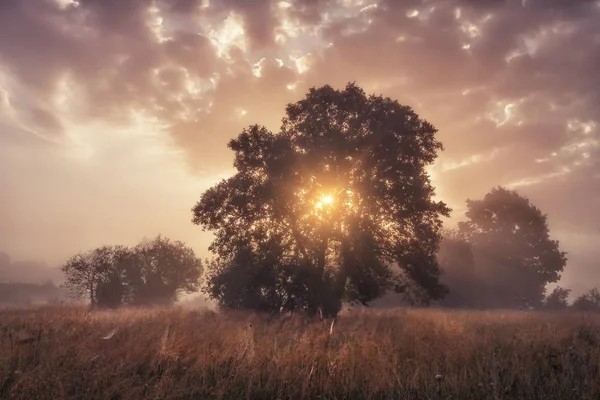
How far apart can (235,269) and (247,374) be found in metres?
23.0

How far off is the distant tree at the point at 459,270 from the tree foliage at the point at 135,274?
112ft

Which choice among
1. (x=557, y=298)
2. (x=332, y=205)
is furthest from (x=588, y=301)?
(x=332, y=205)

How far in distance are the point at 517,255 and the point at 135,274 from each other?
2142 inches

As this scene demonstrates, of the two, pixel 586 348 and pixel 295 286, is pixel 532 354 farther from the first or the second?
pixel 295 286

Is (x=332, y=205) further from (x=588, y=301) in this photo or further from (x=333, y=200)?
(x=588, y=301)

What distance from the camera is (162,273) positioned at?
4869cm

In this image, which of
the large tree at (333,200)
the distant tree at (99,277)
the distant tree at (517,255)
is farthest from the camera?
the distant tree at (517,255)

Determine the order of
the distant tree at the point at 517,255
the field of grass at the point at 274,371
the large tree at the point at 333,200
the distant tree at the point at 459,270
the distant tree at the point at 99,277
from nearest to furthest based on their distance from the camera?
1. the field of grass at the point at 274,371
2. the large tree at the point at 333,200
3. the distant tree at the point at 99,277
4. the distant tree at the point at 459,270
5. the distant tree at the point at 517,255

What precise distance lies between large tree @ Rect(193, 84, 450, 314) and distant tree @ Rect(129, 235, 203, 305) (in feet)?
92.9

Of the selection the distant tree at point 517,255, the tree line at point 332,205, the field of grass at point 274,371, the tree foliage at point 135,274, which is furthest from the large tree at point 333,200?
the distant tree at point 517,255

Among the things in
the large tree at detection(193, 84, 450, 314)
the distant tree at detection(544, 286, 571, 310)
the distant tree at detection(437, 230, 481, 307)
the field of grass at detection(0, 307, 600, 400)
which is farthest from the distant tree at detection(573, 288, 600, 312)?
the field of grass at detection(0, 307, 600, 400)

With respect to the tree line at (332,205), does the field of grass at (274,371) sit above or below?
below

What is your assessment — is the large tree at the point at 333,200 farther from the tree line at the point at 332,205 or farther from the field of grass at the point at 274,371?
the field of grass at the point at 274,371

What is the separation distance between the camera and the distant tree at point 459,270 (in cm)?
5116
